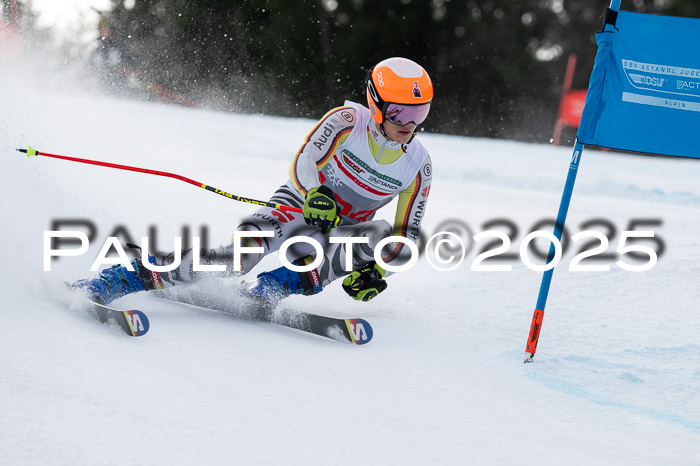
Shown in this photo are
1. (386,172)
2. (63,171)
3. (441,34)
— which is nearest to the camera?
(386,172)

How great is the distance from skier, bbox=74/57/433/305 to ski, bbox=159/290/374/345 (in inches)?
3.0

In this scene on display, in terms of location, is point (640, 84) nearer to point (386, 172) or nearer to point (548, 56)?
point (386, 172)

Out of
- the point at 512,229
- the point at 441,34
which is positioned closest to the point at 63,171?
the point at 512,229

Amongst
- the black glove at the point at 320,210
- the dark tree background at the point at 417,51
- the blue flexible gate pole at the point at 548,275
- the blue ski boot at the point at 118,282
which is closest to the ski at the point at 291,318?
the blue ski boot at the point at 118,282

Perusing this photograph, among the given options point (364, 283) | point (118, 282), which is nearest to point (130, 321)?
point (118, 282)

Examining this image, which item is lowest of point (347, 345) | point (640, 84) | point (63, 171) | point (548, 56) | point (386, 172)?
point (347, 345)

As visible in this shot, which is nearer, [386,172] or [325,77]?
[386,172]

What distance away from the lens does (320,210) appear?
3529 mm

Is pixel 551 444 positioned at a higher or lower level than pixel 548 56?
lower

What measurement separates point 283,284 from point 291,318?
214 mm

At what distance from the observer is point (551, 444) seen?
241cm

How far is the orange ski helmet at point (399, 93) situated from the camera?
361 cm

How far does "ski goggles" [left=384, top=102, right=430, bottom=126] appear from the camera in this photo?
3631mm

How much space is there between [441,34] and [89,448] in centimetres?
2242
